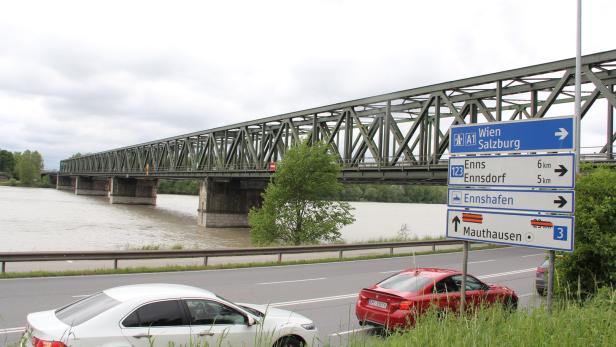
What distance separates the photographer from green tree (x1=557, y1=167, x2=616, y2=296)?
10.5 m

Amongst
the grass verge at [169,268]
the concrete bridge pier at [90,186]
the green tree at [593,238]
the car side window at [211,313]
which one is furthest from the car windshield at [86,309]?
the concrete bridge pier at [90,186]

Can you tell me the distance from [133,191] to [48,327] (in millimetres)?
122127

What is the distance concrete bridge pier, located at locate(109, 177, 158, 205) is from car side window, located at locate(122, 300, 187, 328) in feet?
382

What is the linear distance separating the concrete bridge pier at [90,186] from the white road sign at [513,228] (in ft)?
529

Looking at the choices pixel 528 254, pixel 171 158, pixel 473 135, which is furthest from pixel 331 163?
pixel 171 158

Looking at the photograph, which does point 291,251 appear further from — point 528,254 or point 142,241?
point 142,241

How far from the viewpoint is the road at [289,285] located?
10.8 m

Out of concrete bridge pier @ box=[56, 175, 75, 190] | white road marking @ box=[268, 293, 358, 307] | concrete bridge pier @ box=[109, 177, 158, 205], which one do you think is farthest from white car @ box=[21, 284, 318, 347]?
concrete bridge pier @ box=[56, 175, 75, 190]

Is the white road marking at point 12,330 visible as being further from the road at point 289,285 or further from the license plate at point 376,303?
the license plate at point 376,303

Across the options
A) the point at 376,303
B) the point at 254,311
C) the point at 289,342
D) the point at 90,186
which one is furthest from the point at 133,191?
the point at 289,342

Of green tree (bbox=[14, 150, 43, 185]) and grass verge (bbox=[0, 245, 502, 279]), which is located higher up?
green tree (bbox=[14, 150, 43, 185])

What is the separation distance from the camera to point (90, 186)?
162 meters

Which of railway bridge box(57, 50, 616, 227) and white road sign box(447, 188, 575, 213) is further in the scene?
railway bridge box(57, 50, 616, 227)

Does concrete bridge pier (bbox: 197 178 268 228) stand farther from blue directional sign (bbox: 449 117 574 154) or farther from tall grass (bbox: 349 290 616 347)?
tall grass (bbox: 349 290 616 347)
